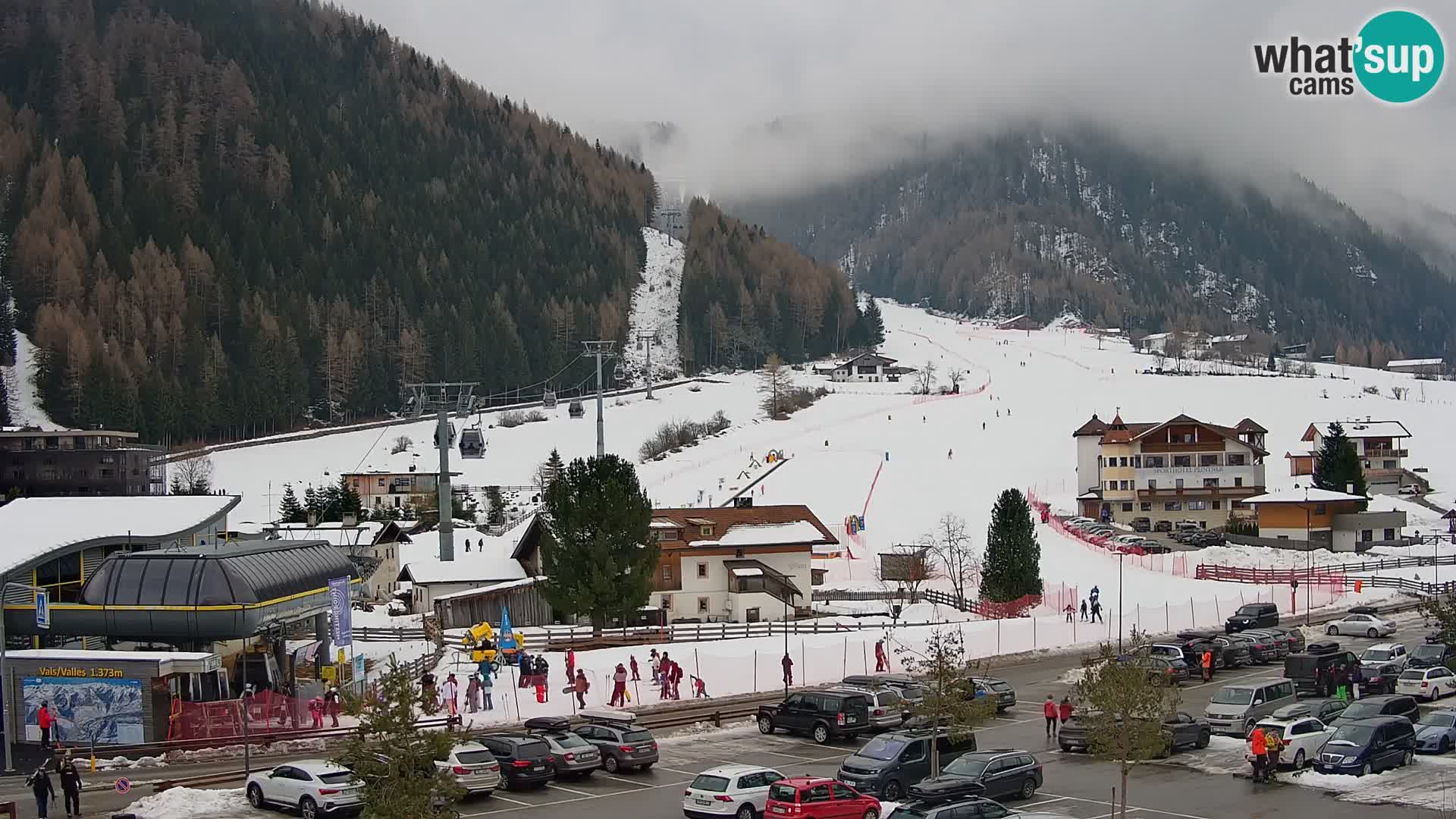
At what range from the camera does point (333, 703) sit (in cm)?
3419

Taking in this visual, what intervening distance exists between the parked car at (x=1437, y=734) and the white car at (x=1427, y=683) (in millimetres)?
5558

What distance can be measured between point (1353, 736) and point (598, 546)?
24.7 m

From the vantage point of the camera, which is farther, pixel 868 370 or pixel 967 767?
pixel 868 370

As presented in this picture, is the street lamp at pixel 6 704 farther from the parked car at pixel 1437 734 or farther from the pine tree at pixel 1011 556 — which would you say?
the pine tree at pixel 1011 556

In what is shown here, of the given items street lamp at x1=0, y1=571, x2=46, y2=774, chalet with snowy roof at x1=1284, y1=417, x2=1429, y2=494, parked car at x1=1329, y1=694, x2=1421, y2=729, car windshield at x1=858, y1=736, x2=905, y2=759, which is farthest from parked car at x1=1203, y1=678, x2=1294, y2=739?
chalet with snowy roof at x1=1284, y1=417, x2=1429, y2=494

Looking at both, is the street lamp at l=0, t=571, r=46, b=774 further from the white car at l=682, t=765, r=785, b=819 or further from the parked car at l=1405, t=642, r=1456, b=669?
the parked car at l=1405, t=642, r=1456, b=669

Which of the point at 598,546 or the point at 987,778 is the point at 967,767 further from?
the point at 598,546

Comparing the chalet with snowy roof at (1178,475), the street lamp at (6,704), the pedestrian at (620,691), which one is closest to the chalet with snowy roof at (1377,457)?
the chalet with snowy roof at (1178,475)

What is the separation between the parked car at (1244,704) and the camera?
31.8m

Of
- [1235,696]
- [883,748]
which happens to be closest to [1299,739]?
[1235,696]

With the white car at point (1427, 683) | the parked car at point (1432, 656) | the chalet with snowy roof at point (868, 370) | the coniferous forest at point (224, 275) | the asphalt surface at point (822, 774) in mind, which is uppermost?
the coniferous forest at point (224, 275)

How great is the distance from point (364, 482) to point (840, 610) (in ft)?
188

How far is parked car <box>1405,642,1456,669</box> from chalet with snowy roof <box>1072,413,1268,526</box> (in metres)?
40.2

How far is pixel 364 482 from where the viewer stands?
343ft
